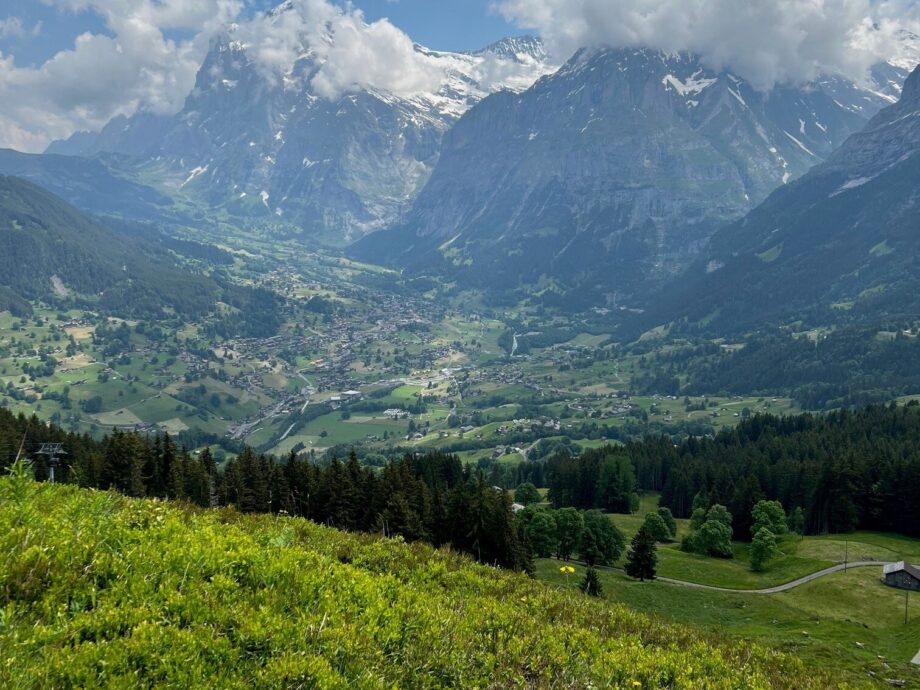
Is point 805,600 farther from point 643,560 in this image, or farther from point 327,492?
point 327,492

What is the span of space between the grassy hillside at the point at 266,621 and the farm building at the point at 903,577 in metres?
73.3

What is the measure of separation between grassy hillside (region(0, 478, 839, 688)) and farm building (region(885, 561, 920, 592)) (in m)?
73.3

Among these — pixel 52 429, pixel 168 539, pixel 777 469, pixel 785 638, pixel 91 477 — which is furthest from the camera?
pixel 777 469

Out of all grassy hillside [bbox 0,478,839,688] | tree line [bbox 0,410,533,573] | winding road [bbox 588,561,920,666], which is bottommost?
winding road [bbox 588,561,920,666]

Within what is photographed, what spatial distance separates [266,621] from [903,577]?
302 ft

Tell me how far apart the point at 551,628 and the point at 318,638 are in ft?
25.5

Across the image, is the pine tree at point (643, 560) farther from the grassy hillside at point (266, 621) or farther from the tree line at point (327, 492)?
the grassy hillside at point (266, 621)

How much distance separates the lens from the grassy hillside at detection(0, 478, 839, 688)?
9.85m

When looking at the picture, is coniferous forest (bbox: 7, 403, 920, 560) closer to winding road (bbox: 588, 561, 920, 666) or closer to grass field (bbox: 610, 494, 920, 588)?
grass field (bbox: 610, 494, 920, 588)

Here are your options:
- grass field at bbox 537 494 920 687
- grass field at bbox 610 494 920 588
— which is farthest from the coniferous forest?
grass field at bbox 537 494 920 687

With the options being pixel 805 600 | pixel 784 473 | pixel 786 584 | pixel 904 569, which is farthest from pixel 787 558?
pixel 784 473

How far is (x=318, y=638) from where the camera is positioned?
462 inches

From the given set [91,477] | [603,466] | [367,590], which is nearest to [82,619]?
[367,590]

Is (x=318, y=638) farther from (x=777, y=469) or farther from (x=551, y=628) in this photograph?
(x=777, y=469)
